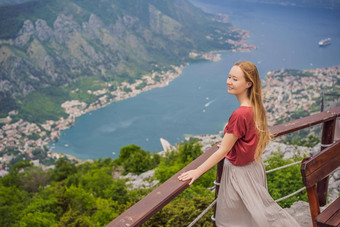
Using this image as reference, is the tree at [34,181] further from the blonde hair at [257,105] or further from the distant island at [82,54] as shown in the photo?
the distant island at [82,54]

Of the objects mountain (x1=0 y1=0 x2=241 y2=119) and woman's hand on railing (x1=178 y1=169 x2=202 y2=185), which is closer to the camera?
woman's hand on railing (x1=178 y1=169 x2=202 y2=185)

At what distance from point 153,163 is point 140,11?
8097 cm

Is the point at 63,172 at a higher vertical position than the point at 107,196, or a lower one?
lower

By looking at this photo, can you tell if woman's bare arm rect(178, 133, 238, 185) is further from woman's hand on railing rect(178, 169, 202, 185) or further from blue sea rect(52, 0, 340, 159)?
blue sea rect(52, 0, 340, 159)

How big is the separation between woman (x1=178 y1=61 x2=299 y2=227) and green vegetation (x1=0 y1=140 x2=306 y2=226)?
26.8 inches

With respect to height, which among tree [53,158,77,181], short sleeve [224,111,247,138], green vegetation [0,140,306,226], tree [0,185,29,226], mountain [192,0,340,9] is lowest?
tree [53,158,77,181]

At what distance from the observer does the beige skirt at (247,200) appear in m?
1.21

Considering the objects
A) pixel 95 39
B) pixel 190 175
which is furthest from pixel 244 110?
pixel 95 39

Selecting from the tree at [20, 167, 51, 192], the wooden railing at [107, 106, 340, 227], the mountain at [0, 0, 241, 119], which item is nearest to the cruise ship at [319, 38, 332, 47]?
the mountain at [0, 0, 241, 119]

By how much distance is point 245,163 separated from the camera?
1251 millimetres

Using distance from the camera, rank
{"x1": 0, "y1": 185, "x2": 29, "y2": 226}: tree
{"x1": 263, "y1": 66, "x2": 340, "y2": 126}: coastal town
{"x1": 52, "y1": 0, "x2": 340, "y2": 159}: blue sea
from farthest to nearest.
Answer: {"x1": 52, "y1": 0, "x2": 340, "y2": 159}: blue sea
{"x1": 263, "y1": 66, "x2": 340, "y2": 126}: coastal town
{"x1": 0, "y1": 185, "x2": 29, "y2": 226}: tree

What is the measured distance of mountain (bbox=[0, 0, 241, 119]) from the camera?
6203cm

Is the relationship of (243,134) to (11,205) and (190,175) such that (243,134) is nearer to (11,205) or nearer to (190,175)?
(190,175)

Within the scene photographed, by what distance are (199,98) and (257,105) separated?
47480 mm
